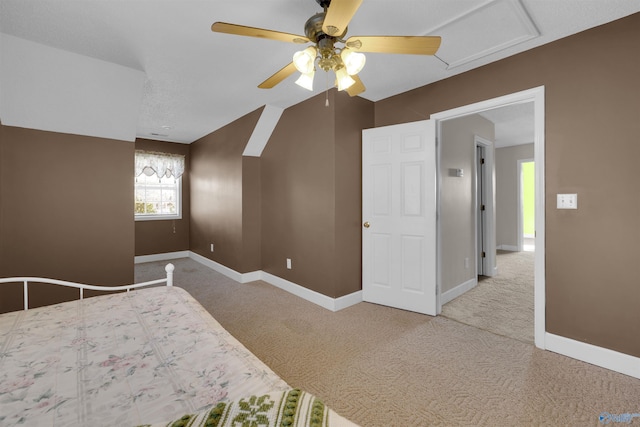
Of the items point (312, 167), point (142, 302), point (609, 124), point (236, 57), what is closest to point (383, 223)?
point (312, 167)

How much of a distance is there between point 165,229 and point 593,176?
21.1ft

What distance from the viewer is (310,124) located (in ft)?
11.3

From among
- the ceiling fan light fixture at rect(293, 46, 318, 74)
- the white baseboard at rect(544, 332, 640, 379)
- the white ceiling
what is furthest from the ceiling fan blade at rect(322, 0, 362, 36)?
the white baseboard at rect(544, 332, 640, 379)

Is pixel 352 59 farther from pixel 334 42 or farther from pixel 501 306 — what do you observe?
pixel 501 306

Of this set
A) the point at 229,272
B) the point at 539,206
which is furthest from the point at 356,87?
the point at 229,272

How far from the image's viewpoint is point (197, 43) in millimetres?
2213

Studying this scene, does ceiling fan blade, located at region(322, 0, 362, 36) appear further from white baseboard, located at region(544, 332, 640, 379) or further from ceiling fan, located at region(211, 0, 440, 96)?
white baseboard, located at region(544, 332, 640, 379)

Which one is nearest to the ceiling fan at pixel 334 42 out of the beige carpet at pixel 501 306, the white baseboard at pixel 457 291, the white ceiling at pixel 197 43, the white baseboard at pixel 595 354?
the white ceiling at pixel 197 43

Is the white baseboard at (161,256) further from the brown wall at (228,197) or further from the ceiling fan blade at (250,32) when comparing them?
the ceiling fan blade at (250,32)

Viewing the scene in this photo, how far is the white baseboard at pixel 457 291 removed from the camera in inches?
133

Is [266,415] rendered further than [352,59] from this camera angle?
No

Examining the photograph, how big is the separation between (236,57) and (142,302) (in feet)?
6.63

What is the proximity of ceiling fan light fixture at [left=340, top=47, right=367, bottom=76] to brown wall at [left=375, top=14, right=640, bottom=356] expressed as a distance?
1727 millimetres

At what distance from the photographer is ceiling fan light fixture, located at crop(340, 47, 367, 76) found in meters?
1.44
